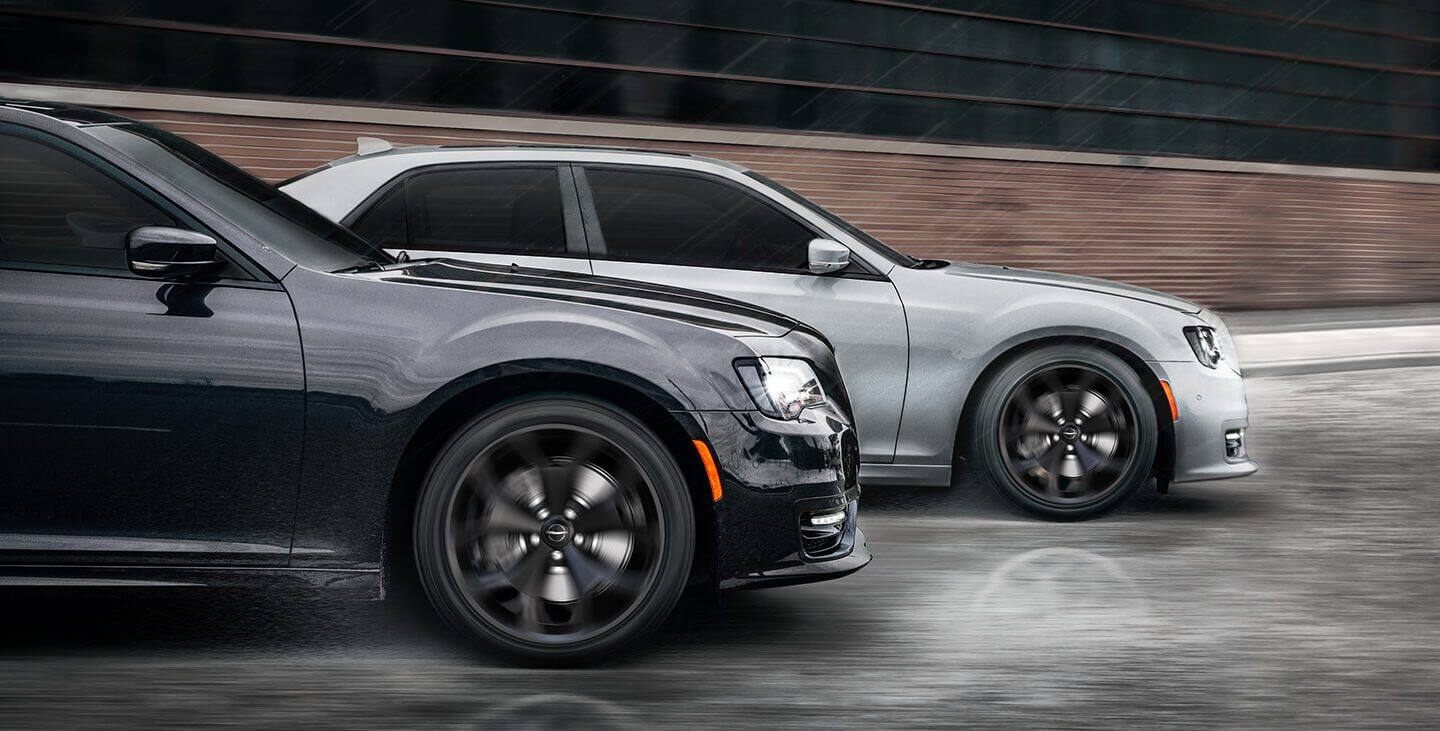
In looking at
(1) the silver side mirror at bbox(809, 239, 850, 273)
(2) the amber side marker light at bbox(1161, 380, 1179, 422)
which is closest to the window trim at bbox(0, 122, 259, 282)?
(1) the silver side mirror at bbox(809, 239, 850, 273)

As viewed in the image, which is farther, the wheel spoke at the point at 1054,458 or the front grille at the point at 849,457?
the wheel spoke at the point at 1054,458

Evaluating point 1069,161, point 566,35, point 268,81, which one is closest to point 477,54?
A: point 566,35

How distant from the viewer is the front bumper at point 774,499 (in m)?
4.39

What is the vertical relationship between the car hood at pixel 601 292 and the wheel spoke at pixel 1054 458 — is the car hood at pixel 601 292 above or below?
above

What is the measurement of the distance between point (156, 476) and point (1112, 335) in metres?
4.19

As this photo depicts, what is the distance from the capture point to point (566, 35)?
Answer: 13805mm

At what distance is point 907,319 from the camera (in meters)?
6.68

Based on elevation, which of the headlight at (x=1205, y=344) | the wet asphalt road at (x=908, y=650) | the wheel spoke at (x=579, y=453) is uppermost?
the headlight at (x=1205, y=344)

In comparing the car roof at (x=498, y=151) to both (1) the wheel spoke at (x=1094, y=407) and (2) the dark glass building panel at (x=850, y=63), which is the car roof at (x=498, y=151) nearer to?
(1) the wheel spoke at (x=1094, y=407)

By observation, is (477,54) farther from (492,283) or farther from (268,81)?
(492,283)

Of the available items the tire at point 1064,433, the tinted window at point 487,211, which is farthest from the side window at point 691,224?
the tire at point 1064,433

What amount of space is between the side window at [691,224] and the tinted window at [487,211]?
22 cm

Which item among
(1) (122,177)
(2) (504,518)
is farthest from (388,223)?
(2) (504,518)

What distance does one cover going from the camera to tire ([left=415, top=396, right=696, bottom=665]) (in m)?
4.34
